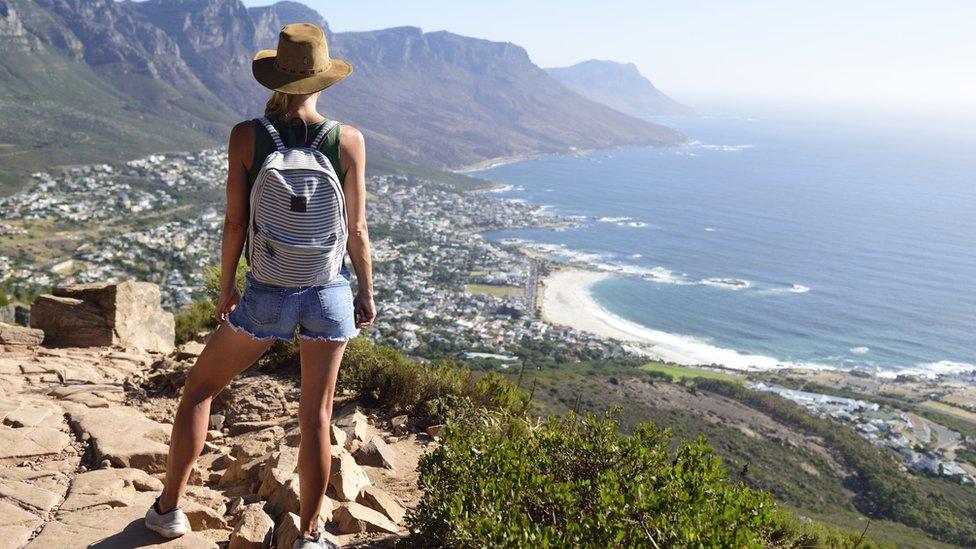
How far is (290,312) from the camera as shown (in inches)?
94.2

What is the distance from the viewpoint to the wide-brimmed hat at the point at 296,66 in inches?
93.0

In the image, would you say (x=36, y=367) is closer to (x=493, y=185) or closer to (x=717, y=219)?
(x=717, y=219)

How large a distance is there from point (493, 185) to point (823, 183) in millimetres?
57696

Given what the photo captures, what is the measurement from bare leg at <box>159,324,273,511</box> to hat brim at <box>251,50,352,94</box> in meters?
0.88

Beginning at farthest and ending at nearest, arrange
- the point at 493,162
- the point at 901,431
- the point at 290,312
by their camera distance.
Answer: the point at 493,162 < the point at 901,431 < the point at 290,312

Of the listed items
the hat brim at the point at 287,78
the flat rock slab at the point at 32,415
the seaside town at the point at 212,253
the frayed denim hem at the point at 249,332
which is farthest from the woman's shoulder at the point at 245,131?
the seaside town at the point at 212,253

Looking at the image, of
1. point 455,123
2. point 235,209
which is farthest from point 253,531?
point 455,123

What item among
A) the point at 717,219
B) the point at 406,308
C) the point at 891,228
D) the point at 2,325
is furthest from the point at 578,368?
the point at 891,228

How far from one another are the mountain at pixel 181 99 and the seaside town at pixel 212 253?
5944 mm

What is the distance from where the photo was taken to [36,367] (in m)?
5.53

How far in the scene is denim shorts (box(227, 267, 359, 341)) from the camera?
2395 millimetres

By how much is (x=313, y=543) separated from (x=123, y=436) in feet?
6.41

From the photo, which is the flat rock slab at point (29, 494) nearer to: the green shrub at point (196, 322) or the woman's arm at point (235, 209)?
the woman's arm at point (235, 209)

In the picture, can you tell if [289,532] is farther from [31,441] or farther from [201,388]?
[31,441]
